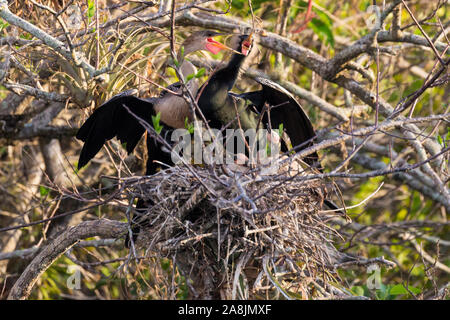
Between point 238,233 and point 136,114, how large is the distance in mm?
1195

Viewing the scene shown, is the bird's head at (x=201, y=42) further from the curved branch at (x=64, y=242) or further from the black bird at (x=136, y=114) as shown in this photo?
the curved branch at (x=64, y=242)

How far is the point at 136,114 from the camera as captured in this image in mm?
3723

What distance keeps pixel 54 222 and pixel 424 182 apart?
2906mm

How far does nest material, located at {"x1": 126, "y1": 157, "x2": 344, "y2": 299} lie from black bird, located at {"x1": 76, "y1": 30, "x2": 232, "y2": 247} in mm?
560

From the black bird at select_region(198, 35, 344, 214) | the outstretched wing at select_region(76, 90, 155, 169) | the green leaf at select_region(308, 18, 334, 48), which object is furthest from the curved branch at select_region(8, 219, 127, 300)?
the green leaf at select_region(308, 18, 334, 48)

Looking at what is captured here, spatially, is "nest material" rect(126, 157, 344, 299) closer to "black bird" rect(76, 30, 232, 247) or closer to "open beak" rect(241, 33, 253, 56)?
"black bird" rect(76, 30, 232, 247)

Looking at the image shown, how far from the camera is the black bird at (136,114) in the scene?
3.54 metres

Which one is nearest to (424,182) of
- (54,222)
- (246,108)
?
(246,108)

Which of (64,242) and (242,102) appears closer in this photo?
(64,242)

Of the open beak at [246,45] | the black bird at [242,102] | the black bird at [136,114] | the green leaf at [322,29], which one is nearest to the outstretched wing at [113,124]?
the black bird at [136,114]

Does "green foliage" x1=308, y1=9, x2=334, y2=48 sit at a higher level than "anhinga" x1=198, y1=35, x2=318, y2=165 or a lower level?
higher

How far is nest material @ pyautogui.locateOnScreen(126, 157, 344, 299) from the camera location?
2.74 metres

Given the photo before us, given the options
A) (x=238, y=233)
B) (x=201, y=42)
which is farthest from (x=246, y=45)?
(x=238, y=233)

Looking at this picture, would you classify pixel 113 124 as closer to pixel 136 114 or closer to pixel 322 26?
pixel 136 114
